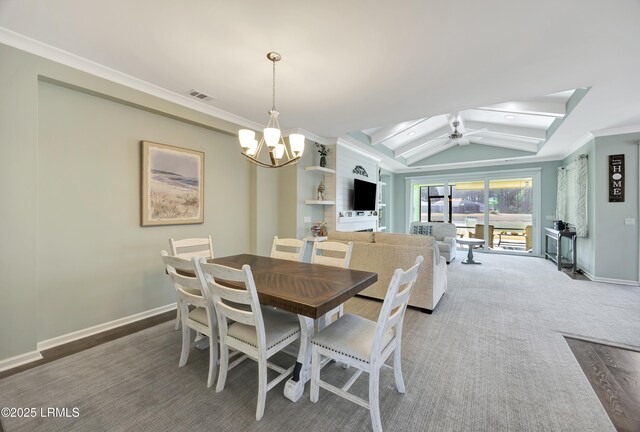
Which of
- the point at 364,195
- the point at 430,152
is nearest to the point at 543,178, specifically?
the point at 430,152

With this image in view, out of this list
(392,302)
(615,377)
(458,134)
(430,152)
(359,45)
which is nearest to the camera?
(392,302)

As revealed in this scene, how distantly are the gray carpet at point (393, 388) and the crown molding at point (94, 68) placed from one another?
8.63ft

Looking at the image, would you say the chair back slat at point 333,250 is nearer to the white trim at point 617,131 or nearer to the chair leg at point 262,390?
the chair leg at point 262,390

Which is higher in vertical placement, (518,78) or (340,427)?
(518,78)

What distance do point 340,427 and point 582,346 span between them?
8.41 feet

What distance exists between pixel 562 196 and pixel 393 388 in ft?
23.1

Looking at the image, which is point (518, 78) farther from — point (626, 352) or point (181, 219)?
point (181, 219)

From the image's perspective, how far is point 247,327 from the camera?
1.87 metres

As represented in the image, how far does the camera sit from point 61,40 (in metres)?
2.25

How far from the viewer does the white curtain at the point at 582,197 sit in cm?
510

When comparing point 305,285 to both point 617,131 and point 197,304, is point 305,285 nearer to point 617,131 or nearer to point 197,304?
point 197,304

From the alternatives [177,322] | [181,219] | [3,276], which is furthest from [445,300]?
[3,276]

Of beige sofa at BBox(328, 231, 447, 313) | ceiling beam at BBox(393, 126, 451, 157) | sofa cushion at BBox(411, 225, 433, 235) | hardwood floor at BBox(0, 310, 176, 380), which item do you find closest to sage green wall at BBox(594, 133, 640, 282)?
ceiling beam at BBox(393, 126, 451, 157)

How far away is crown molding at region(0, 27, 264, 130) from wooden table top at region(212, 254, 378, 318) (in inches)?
83.9
